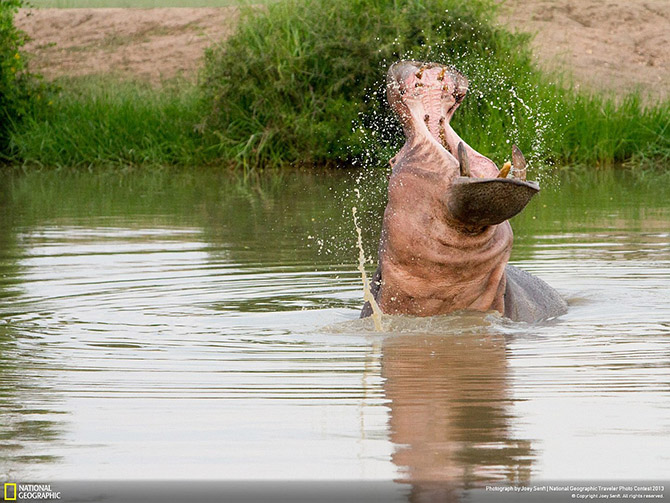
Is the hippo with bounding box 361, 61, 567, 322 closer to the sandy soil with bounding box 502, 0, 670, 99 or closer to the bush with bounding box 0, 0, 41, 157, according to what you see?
the sandy soil with bounding box 502, 0, 670, 99

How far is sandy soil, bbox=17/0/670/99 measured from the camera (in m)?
21.1

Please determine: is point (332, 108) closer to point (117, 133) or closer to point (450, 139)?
point (117, 133)

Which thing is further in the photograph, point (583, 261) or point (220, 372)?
point (583, 261)

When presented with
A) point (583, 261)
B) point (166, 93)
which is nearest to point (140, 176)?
point (166, 93)

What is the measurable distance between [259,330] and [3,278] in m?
2.44

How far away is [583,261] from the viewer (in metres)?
8.14

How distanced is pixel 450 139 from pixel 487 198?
41cm

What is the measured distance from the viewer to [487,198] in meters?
4.63

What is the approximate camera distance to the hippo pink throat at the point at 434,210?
4887 millimetres

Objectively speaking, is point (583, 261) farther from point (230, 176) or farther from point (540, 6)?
point (540, 6)

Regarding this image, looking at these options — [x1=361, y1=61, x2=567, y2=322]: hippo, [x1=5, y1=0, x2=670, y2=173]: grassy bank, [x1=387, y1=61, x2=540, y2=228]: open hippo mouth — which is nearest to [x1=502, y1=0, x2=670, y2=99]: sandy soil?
[x1=5, y1=0, x2=670, y2=173]: grassy bank

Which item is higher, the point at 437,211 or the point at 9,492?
the point at 437,211

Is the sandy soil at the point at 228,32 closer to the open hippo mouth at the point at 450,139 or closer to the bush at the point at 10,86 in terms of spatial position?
the bush at the point at 10,86

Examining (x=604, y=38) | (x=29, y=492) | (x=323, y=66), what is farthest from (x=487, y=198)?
(x=604, y=38)
